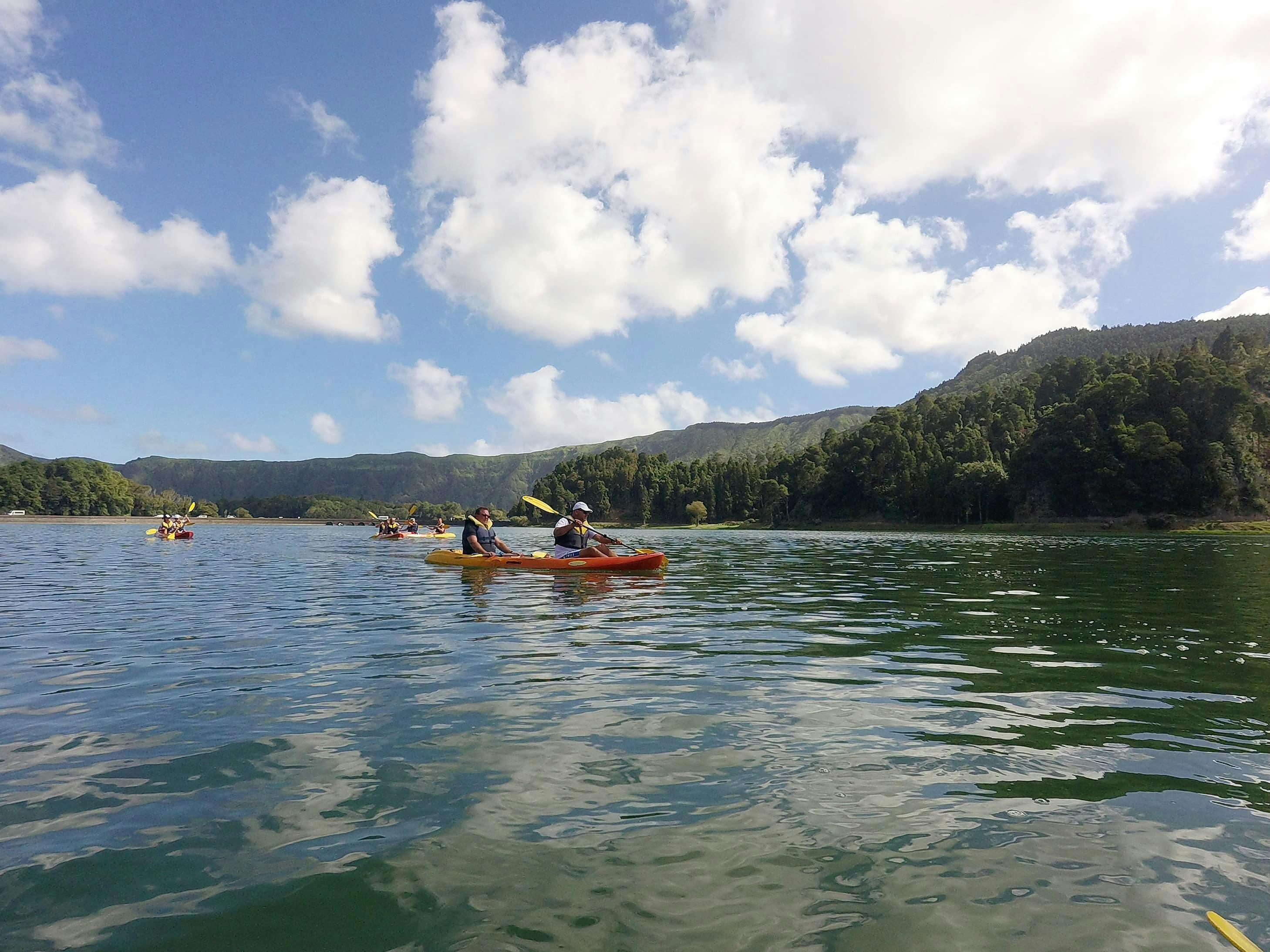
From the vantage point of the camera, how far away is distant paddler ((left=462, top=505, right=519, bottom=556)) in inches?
1183

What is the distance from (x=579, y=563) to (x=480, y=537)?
6.37 m

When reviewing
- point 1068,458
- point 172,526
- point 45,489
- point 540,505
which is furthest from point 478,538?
point 45,489

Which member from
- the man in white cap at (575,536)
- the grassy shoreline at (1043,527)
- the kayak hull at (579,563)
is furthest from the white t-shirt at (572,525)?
the grassy shoreline at (1043,527)

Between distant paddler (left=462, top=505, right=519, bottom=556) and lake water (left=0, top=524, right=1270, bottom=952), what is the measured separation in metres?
15.2

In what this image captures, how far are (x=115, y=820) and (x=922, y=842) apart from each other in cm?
600

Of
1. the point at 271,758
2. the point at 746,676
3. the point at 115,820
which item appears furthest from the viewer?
the point at 746,676

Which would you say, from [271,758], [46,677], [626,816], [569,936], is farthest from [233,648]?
[569,936]

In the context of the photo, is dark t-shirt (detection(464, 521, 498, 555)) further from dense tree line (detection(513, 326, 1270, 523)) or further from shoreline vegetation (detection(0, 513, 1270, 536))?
dense tree line (detection(513, 326, 1270, 523))

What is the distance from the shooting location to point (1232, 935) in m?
3.69

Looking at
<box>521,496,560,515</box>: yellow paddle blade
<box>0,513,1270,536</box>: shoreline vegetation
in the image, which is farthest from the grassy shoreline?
<box>521,496,560,515</box>: yellow paddle blade

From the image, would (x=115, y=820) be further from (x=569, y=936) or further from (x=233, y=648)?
(x=233, y=648)

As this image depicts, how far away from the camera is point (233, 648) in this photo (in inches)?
484

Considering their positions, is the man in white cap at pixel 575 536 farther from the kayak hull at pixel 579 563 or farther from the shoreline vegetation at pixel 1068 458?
the shoreline vegetation at pixel 1068 458

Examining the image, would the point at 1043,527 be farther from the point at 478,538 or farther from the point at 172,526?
the point at 172,526
